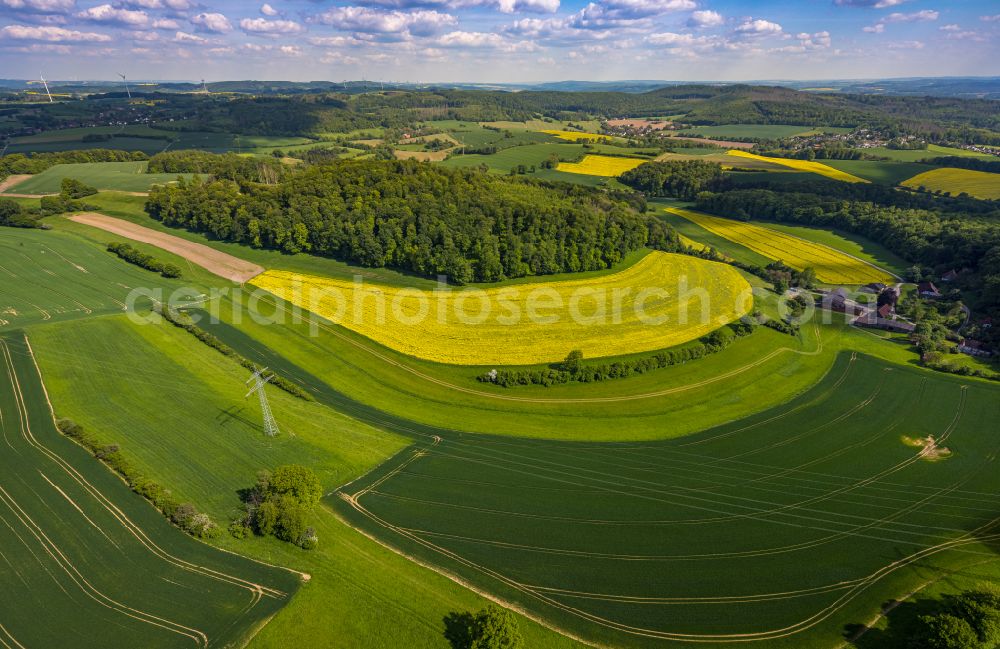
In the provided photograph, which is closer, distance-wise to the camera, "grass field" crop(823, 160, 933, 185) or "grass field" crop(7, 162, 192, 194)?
"grass field" crop(7, 162, 192, 194)

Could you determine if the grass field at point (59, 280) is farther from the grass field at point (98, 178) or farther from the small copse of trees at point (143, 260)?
the grass field at point (98, 178)

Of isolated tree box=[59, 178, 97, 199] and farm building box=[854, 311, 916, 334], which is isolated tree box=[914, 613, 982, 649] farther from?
isolated tree box=[59, 178, 97, 199]

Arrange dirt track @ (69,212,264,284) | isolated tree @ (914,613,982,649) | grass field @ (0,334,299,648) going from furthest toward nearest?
dirt track @ (69,212,264,284) → grass field @ (0,334,299,648) → isolated tree @ (914,613,982,649)

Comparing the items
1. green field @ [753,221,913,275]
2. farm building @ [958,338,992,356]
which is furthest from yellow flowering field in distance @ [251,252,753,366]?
green field @ [753,221,913,275]

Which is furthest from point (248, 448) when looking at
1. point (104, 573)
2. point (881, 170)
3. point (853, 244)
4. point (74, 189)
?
point (881, 170)

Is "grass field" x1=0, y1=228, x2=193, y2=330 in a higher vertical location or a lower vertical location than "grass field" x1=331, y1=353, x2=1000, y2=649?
higher

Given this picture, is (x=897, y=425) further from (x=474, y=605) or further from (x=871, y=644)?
(x=474, y=605)
